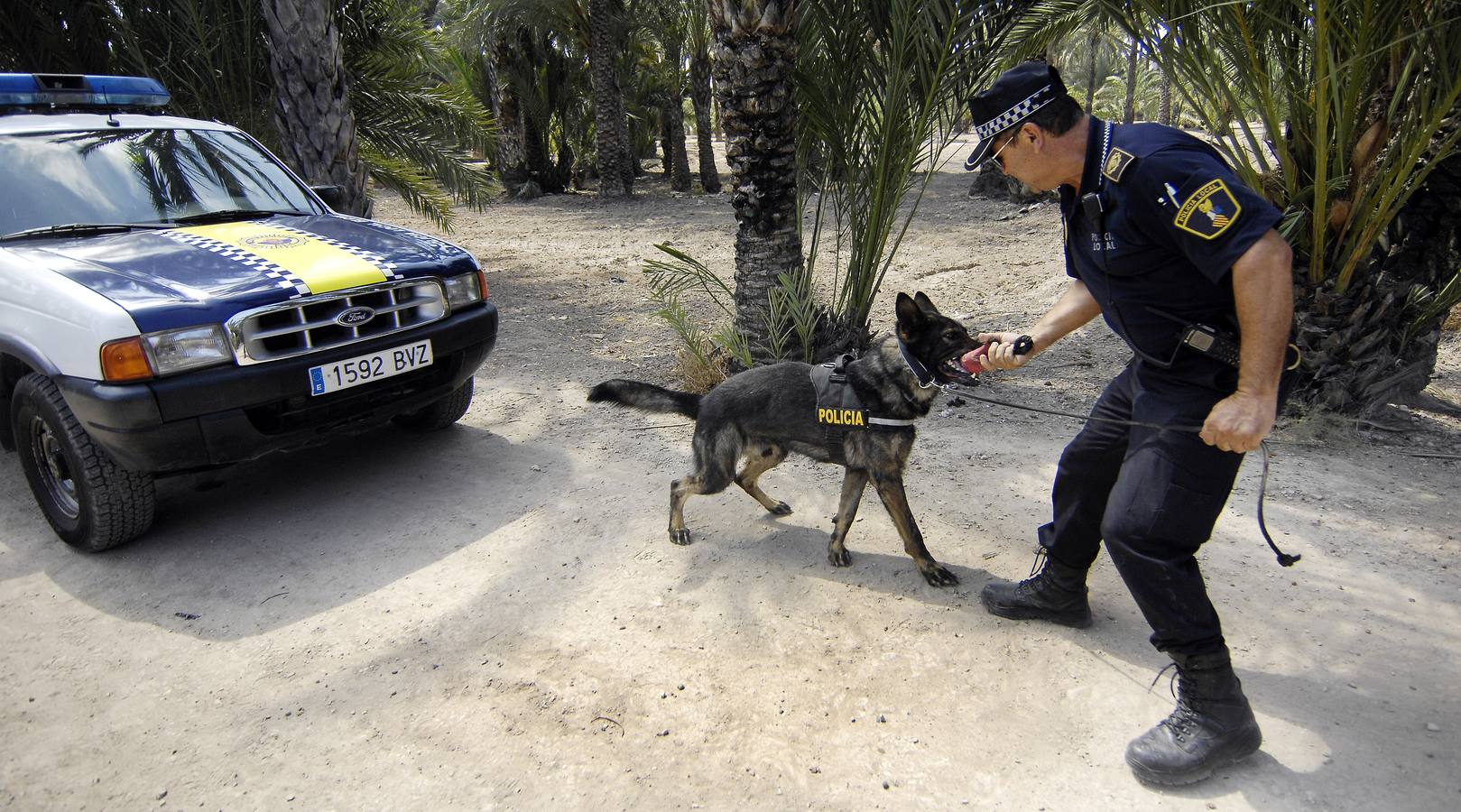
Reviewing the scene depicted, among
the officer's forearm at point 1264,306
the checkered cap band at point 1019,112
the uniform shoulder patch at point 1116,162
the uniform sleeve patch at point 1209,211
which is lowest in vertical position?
the officer's forearm at point 1264,306

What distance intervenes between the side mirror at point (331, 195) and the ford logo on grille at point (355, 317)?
1.75m

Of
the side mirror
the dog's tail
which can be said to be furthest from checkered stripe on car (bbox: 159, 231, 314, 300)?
the dog's tail

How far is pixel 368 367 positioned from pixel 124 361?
3.26 ft

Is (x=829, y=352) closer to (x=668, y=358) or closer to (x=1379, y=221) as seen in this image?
(x=668, y=358)

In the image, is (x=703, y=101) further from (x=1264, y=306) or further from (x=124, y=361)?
(x=1264, y=306)

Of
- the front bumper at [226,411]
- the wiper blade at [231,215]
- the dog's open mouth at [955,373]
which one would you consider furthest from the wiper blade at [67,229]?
the dog's open mouth at [955,373]

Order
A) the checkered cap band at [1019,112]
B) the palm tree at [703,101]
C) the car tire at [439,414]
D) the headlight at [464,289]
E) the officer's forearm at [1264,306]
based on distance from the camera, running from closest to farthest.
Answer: the officer's forearm at [1264,306] → the checkered cap band at [1019,112] → the headlight at [464,289] → the car tire at [439,414] → the palm tree at [703,101]

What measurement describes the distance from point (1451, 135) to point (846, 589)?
4.16 m

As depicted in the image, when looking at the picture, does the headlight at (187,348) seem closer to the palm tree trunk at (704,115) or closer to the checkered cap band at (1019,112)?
the checkered cap band at (1019,112)

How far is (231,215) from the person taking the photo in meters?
5.01

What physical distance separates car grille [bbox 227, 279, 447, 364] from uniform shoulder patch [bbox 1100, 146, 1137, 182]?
3369mm

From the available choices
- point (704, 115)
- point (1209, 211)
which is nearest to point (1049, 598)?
point (1209, 211)

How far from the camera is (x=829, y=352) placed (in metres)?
6.56

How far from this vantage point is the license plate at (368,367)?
414cm
